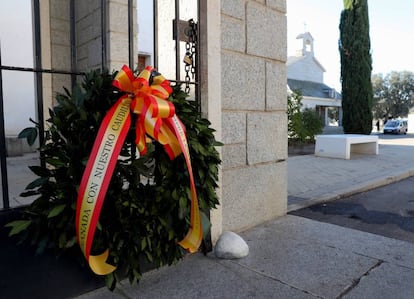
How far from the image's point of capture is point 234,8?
3.19m

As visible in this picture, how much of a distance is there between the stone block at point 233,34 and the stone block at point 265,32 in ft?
0.28

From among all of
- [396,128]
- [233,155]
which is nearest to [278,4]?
[233,155]

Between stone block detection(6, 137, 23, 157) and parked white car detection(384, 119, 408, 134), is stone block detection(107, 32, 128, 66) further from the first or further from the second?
parked white car detection(384, 119, 408, 134)

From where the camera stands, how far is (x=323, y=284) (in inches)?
92.4

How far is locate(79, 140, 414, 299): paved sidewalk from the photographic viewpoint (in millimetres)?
2254

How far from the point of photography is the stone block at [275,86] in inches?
143

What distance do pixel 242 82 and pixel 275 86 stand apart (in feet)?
1.80

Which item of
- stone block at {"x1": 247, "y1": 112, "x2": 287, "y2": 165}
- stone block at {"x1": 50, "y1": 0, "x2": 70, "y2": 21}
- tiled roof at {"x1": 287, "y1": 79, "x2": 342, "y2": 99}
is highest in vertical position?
tiled roof at {"x1": 287, "y1": 79, "x2": 342, "y2": 99}

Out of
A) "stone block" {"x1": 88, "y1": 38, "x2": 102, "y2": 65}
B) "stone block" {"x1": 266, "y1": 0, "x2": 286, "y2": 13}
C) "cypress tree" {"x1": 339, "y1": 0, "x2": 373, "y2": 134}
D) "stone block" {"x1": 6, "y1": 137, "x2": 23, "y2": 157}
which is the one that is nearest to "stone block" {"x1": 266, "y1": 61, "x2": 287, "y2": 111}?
"stone block" {"x1": 266, "y1": 0, "x2": 286, "y2": 13}

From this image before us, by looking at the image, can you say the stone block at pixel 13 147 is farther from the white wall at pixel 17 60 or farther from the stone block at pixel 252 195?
the stone block at pixel 252 195

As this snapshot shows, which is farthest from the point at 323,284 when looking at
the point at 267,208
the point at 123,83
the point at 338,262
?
the point at 123,83

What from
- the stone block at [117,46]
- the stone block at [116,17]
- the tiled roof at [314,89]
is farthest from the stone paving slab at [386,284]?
the tiled roof at [314,89]

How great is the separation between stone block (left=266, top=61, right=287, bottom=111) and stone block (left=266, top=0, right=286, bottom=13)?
1.83ft

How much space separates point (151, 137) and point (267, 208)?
2000mm
